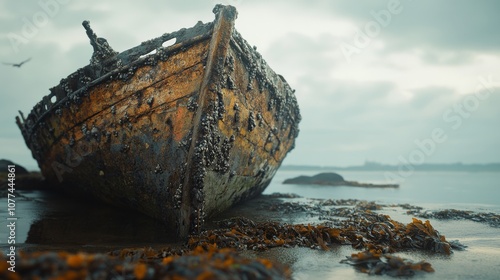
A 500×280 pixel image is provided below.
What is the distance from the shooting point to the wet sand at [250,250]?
3.60m

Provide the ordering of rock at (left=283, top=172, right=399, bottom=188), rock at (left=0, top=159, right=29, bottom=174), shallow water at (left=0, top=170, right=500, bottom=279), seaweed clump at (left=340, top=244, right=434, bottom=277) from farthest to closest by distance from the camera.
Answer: rock at (left=283, top=172, right=399, bottom=188) → rock at (left=0, top=159, right=29, bottom=174) → shallow water at (left=0, top=170, right=500, bottom=279) → seaweed clump at (left=340, top=244, right=434, bottom=277)

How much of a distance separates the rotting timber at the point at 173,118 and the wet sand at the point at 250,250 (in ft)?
1.48

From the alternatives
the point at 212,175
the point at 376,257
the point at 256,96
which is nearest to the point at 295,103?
the point at 256,96

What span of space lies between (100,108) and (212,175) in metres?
2.41

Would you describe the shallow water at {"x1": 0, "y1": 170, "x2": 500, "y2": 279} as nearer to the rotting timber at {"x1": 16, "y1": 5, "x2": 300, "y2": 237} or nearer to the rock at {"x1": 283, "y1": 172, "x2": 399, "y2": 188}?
the rotting timber at {"x1": 16, "y1": 5, "x2": 300, "y2": 237}

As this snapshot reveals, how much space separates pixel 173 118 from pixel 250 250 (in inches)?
90.5

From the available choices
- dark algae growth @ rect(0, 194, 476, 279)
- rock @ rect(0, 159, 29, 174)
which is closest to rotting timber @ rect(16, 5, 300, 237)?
dark algae growth @ rect(0, 194, 476, 279)

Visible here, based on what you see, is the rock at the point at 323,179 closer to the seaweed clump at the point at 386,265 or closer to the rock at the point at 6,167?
the rock at the point at 6,167

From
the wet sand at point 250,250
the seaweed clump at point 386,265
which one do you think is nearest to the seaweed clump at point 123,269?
the wet sand at point 250,250

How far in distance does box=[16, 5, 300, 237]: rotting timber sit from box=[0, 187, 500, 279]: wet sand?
45cm

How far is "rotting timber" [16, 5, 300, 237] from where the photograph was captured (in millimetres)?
5156

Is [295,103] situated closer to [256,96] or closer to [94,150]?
[256,96]

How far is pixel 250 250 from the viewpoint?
4.44 metres

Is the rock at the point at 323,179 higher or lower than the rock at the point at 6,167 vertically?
lower
